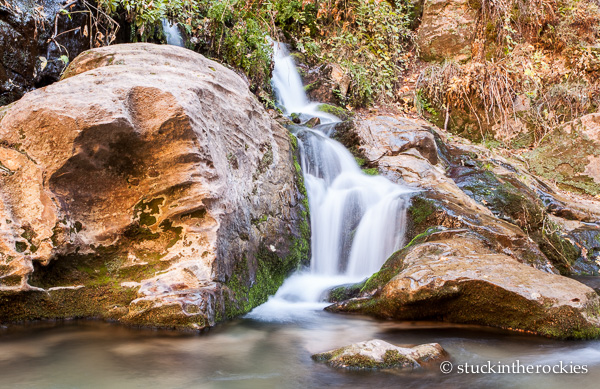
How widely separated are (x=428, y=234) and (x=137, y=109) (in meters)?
3.35

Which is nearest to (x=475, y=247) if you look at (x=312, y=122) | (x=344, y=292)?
(x=344, y=292)

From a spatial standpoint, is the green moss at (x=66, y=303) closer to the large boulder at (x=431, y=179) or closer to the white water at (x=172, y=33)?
the large boulder at (x=431, y=179)

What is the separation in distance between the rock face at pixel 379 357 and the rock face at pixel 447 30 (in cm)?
1099

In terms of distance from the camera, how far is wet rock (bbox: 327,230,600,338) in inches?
138

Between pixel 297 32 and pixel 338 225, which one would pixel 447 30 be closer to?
pixel 297 32

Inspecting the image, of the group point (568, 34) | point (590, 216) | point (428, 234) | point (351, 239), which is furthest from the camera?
point (568, 34)

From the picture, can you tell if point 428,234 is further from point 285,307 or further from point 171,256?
point 171,256

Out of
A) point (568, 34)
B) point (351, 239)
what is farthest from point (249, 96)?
point (568, 34)

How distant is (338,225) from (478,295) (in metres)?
2.56

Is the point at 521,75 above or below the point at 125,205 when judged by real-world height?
above

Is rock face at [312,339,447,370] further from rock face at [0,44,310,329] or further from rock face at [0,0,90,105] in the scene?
rock face at [0,0,90,105]

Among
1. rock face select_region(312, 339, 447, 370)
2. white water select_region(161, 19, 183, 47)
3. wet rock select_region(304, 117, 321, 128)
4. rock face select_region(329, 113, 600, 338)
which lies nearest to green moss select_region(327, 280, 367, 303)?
rock face select_region(329, 113, 600, 338)

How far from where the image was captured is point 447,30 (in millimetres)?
12406

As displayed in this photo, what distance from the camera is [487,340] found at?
3.48 meters
